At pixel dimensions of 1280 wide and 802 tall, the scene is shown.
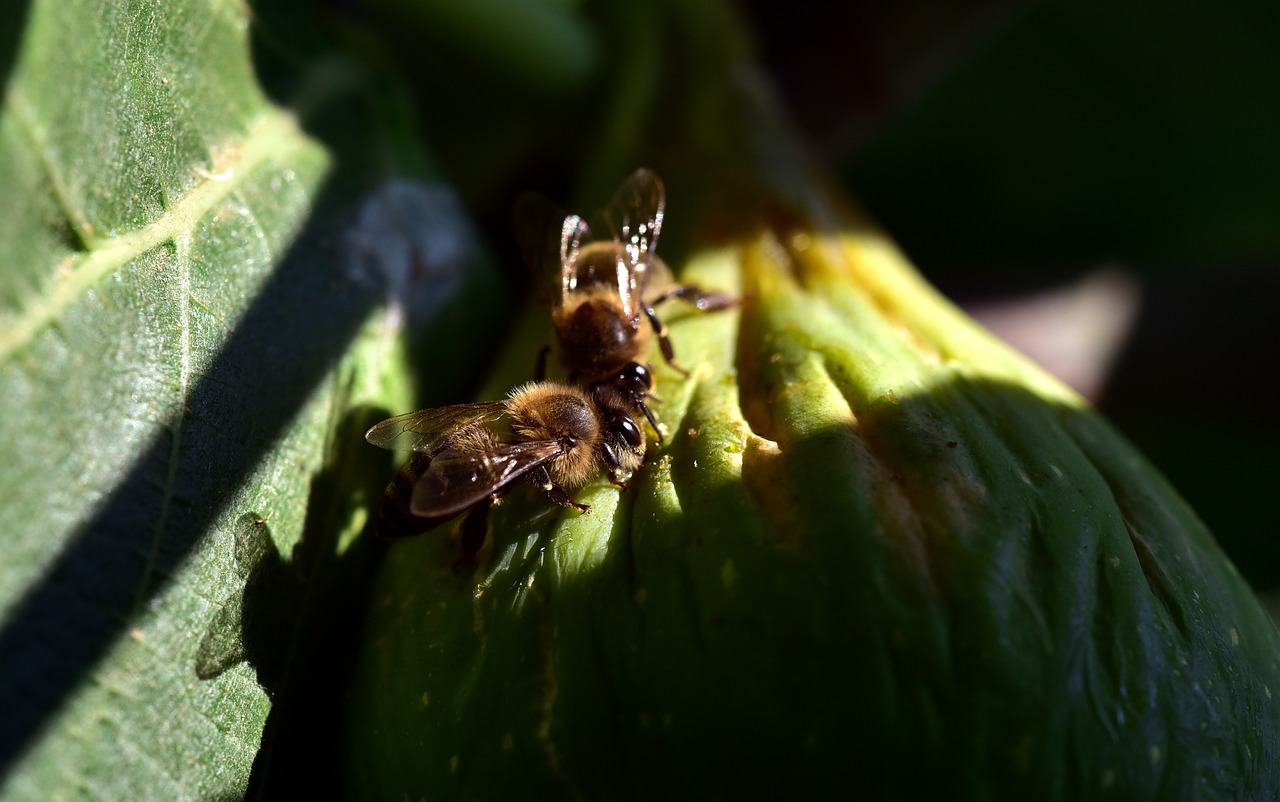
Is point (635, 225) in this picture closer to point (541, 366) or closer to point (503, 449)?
point (541, 366)

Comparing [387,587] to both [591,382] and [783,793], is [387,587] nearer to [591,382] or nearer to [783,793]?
[591,382]

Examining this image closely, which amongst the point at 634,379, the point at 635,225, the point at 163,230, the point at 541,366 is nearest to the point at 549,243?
the point at 635,225

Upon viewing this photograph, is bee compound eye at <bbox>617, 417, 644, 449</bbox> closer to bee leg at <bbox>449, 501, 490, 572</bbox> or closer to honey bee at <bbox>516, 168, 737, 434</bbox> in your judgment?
honey bee at <bbox>516, 168, 737, 434</bbox>

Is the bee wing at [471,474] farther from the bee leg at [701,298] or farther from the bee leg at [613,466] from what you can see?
the bee leg at [701,298]

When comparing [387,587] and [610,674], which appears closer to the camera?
[610,674]

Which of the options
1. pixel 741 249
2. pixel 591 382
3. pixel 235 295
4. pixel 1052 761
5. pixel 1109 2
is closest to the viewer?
pixel 1052 761

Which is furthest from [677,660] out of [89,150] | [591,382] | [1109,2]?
[1109,2]
